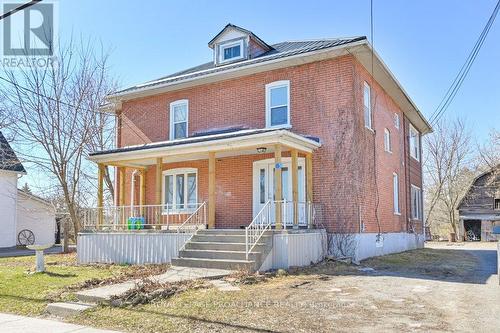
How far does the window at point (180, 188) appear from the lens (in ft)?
57.4

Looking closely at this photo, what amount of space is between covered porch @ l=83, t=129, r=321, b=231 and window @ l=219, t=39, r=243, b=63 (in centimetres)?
349

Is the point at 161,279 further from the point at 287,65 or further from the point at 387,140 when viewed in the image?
the point at 387,140

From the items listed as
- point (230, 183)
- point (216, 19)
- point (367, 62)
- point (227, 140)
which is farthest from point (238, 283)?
point (216, 19)

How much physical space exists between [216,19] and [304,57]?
189 inches

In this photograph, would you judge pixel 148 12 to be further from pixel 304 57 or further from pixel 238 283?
pixel 238 283

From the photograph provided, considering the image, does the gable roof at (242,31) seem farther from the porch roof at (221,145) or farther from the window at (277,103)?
the porch roof at (221,145)

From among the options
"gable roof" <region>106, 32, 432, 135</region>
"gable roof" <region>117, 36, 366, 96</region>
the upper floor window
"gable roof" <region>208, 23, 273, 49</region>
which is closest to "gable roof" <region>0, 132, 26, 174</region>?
"gable roof" <region>106, 32, 432, 135</region>

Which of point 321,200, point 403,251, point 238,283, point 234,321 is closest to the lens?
point 234,321

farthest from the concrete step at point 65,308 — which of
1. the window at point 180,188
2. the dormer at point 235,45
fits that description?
the dormer at point 235,45

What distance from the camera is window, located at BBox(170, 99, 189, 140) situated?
18.4 metres

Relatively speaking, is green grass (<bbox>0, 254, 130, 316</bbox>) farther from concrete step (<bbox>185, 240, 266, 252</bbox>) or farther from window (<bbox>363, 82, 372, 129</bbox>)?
window (<bbox>363, 82, 372, 129</bbox>)

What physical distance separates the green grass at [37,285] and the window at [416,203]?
15.8m

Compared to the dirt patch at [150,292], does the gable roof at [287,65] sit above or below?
above

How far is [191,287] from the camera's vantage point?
9172mm
